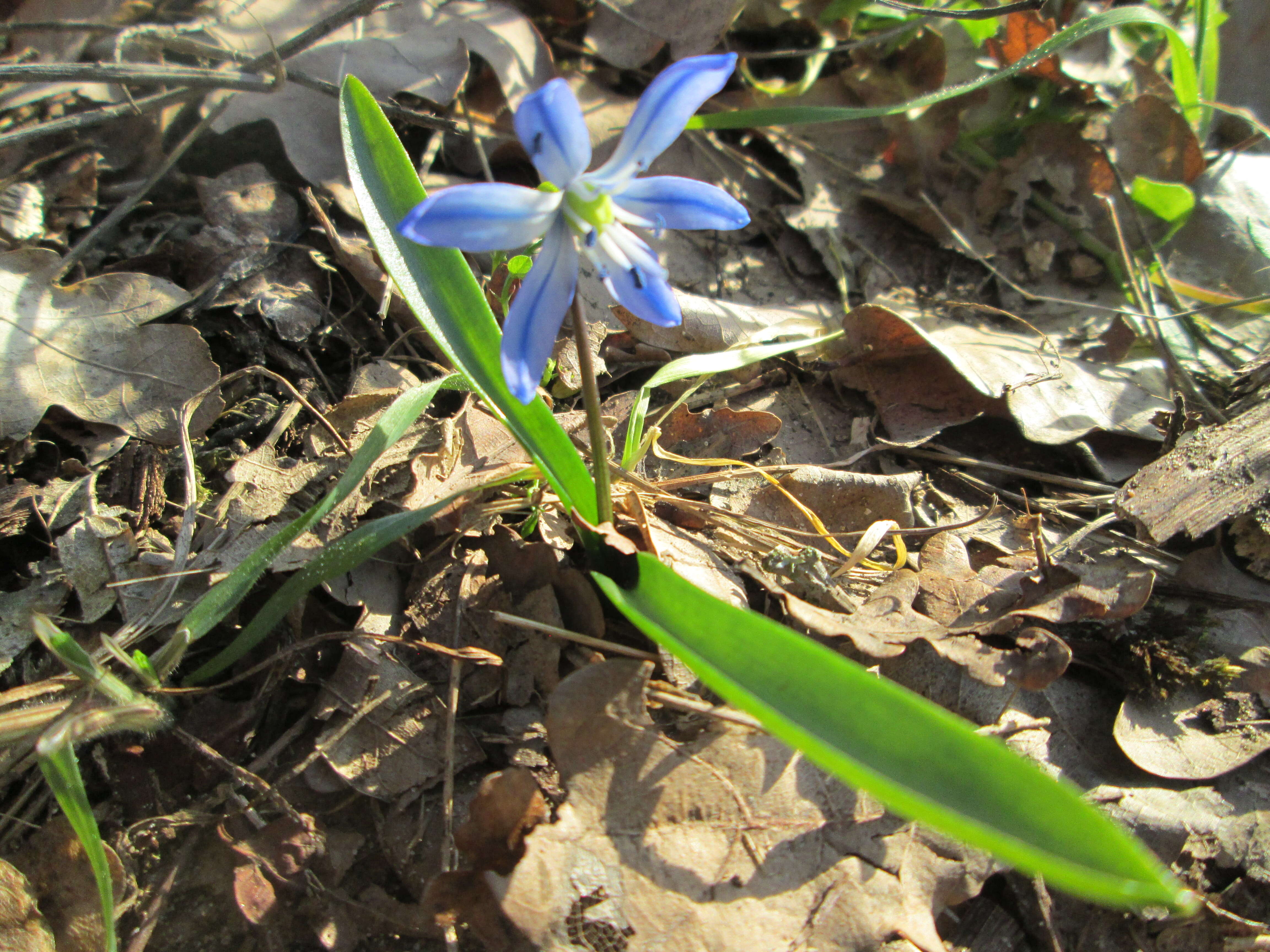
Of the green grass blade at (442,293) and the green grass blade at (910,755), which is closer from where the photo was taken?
the green grass blade at (910,755)

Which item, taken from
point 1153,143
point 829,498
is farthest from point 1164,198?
point 829,498

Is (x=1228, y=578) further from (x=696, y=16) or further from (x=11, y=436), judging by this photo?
(x=11, y=436)

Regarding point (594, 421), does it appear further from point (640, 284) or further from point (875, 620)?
point (875, 620)

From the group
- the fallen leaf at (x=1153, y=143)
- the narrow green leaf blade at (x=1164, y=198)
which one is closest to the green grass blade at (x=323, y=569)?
the narrow green leaf blade at (x=1164, y=198)

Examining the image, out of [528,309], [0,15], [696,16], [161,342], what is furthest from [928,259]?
[0,15]

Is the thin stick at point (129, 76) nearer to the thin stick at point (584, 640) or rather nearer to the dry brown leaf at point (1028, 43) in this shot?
the thin stick at point (584, 640)

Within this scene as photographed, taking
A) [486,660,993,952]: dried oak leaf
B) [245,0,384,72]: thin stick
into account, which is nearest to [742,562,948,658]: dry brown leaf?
[486,660,993,952]: dried oak leaf

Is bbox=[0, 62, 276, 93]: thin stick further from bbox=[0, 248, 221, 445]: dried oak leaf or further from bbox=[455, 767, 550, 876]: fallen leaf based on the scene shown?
bbox=[455, 767, 550, 876]: fallen leaf
